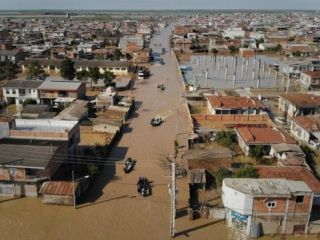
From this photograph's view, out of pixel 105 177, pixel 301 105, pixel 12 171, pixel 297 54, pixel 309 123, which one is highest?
pixel 297 54

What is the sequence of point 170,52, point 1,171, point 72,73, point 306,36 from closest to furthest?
point 1,171 → point 72,73 → point 170,52 → point 306,36

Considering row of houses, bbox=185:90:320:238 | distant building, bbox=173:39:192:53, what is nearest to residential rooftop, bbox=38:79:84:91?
row of houses, bbox=185:90:320:238

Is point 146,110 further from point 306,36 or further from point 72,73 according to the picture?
point 306,36

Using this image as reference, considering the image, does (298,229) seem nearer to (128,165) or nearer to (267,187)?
(267,187)

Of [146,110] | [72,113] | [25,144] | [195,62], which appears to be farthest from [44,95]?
[195,62]

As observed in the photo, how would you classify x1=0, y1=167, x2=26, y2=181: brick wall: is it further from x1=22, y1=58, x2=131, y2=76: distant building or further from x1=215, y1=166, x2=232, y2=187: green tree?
x1=22, y1=58, x2=131, y2=76: distant building

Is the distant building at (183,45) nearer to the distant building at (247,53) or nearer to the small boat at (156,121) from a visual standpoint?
the distant building at (247,53)

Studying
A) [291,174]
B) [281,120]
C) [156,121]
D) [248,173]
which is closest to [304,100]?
[281,120]

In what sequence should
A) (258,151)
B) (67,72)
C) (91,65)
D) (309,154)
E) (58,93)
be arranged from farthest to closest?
(91,65)
(67,72)
(58,93)
(309,154)
(258,151)

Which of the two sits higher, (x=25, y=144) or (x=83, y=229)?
(x=25, y=144)
